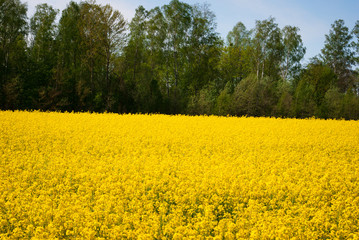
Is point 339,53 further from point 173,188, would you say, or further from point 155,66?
point 173,188

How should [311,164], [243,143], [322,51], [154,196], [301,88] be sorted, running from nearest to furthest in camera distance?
1. [154,196]
2. [311,164]
3. [243,143]
4. [301,88]
5. [322,51]

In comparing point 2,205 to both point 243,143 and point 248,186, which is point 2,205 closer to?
point 248,186

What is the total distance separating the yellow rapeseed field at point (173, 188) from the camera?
5.46 m

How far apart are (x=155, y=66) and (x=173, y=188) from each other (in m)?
39.4

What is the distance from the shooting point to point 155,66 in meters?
45.8

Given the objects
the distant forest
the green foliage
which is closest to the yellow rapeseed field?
the distant forest

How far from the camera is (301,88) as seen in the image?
36.7 meters

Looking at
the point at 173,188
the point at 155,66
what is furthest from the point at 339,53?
the point at 173,188

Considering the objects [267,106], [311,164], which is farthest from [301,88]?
[311,164]

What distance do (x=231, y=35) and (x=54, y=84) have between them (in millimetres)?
32244

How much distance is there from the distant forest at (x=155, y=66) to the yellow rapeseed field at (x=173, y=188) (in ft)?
56.3

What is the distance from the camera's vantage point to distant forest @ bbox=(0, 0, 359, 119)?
3188 cm

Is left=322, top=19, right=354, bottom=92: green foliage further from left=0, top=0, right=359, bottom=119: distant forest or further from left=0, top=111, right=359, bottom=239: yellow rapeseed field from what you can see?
left=0, top=111, right=359, bottom=239: yellow rapeseed field

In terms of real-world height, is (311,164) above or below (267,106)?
below
